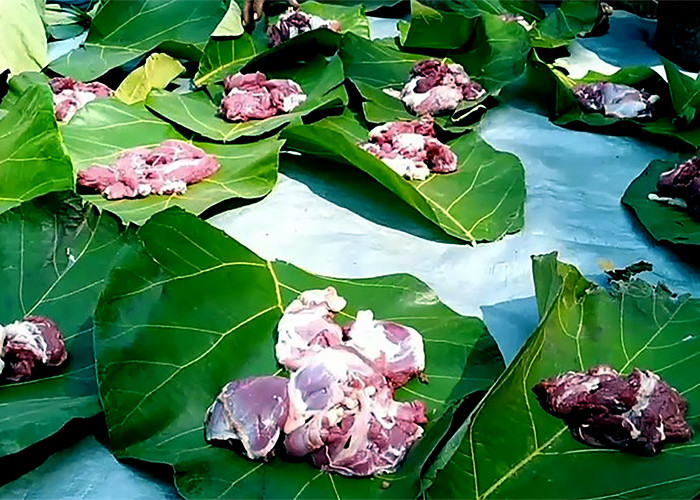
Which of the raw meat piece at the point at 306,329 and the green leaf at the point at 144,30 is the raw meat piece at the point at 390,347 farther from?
the green leaf at the point at 144,30

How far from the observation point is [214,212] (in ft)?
5.61

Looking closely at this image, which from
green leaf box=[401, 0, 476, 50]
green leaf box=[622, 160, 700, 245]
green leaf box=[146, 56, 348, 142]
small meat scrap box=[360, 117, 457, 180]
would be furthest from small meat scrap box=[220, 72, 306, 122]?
green leaf box=[622, 160, 700, 245]

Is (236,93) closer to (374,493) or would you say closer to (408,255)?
(408,255)

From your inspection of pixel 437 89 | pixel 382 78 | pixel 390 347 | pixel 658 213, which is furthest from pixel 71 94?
pixel 658 213

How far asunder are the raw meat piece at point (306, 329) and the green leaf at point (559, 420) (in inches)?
9.8

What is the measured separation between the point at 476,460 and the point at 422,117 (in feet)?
3.57

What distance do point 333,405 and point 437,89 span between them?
44.8 inches

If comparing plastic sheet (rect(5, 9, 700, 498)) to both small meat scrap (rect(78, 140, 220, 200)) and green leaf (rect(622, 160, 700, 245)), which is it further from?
small meat scrap (rect(78, 140, 220, 200))

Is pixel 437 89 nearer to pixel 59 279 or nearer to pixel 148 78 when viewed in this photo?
pixel 148 78

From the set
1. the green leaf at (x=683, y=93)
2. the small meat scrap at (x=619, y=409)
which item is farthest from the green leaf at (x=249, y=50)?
the small meat scrap at (x=619, y=409)

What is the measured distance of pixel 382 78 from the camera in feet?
7.28

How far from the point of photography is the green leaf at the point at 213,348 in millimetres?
1081

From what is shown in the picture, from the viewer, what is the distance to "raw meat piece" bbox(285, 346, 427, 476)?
3.55 feet

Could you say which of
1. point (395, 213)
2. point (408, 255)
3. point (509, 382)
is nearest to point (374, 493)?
point (509, 382)
